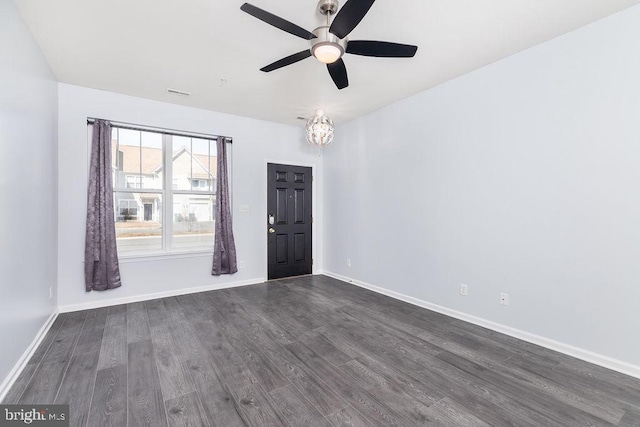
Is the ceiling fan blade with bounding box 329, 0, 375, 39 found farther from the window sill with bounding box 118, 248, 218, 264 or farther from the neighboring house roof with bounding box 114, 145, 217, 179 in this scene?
the window sill with bounding box 118, 248, 218, 264

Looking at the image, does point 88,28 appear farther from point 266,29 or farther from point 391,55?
point 391,55

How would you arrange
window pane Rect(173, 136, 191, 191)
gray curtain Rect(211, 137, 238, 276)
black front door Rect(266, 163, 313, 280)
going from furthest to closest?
1. black front door Rect(266, 163, 313, 280)
2. gray curtain Rect(211, 137, 238, 276)
3. window pane Rect(173, 136, 191, 191)

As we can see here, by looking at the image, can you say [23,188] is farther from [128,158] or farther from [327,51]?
[327,51]

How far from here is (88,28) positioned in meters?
2.55

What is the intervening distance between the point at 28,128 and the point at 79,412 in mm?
2401

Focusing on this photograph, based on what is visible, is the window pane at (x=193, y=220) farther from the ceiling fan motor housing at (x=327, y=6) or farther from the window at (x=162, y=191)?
the ceiling fan motor housing at (x=327, y=6)

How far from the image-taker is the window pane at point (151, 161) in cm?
421

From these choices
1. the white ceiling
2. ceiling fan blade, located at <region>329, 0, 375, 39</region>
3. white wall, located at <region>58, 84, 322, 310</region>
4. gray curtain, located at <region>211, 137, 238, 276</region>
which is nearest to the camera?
ceiling fan blade, located at <region>329, 0, 375, 39</region>

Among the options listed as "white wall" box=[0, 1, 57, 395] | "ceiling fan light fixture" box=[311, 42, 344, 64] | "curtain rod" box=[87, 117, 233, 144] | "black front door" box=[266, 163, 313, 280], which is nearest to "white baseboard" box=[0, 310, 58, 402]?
"white wall" box=[0, 1, 57, 395]

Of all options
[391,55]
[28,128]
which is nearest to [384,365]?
[391,55]

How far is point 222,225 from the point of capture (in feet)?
15.2

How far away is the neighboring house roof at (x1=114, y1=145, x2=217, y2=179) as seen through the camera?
4.10 metres

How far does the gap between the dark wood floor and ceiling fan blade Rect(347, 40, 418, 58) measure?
254cm

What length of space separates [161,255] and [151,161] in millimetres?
1405
